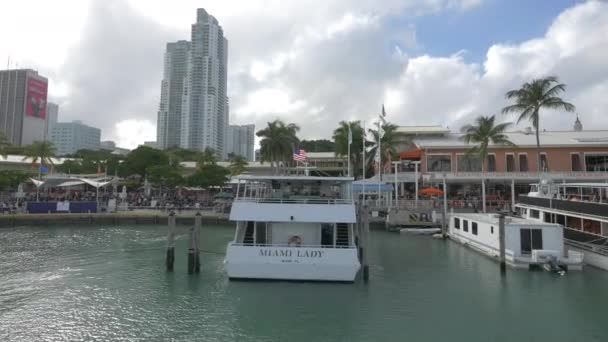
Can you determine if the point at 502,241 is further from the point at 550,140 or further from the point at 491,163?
the point at 550,140

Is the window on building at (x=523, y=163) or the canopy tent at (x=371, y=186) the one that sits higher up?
the window on building at (x=523, y=163)

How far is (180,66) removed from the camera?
138 m

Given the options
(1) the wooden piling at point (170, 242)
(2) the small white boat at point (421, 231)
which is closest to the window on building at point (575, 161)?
(2) the small white boat at point (421, 231)

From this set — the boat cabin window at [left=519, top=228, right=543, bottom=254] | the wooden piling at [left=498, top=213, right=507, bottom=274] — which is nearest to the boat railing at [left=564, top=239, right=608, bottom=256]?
the boat cabin window at [left=519, top=228, right=543, bottom=254]

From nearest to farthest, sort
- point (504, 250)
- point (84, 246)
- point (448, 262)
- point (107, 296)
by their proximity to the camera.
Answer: point (107, 296)
point (504, 250)
point (448, 262)
point (84, 246)

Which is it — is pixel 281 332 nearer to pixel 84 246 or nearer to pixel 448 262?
pixel 448 262

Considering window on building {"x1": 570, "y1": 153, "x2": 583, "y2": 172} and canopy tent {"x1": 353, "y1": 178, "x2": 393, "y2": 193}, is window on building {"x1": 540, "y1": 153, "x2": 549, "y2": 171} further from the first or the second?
canopy tent {"x1": 353, "y1": 178, "x2": 393, "y2": 193}

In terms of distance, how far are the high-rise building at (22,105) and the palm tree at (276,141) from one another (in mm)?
115346

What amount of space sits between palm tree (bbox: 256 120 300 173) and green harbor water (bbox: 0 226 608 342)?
3167 centimetres

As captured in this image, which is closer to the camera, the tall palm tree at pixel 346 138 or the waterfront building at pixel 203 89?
the tall palm tree at pixel 346 138

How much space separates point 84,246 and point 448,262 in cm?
2493

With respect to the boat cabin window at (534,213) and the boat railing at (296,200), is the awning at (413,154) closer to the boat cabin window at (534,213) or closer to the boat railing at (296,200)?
the boat cabin window at (534,213)

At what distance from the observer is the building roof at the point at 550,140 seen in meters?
44.2

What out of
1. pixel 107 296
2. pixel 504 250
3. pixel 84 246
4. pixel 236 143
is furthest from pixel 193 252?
pixel 236 143
